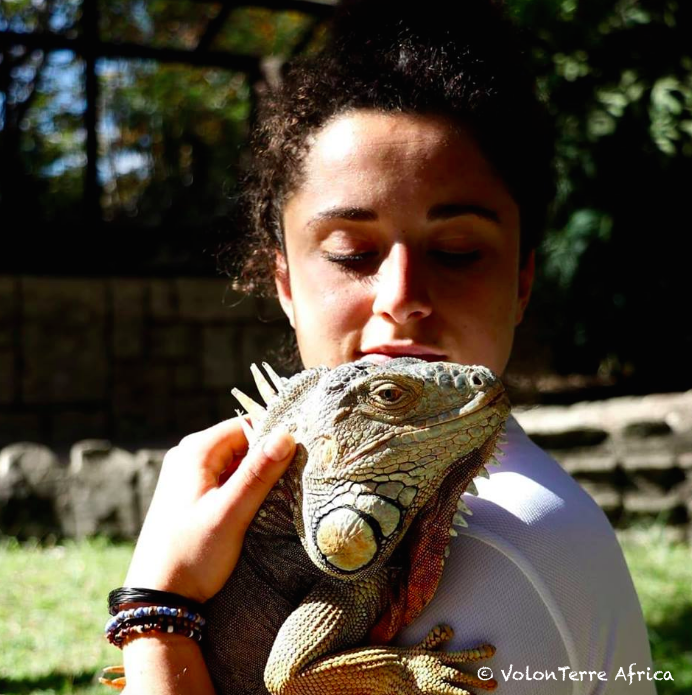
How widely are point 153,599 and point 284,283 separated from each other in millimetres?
938

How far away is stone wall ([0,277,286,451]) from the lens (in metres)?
8.84

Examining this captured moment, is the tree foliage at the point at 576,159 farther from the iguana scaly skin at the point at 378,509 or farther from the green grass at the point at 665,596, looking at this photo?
the iguana scaly skin at the point at 378,509

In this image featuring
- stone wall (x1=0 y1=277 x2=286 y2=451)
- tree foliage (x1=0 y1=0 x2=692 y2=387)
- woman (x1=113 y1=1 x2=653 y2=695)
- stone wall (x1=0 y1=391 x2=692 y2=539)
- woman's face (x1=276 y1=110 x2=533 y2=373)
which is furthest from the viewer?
stone wall (x1=0 y1=277 x2=286 y2=451)

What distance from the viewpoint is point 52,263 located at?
9.25 m

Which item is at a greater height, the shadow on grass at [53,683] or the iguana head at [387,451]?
the iguana head at [387,451]

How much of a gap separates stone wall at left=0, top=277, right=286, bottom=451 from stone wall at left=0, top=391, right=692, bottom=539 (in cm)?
168

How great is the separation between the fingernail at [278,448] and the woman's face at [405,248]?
0.31 meters

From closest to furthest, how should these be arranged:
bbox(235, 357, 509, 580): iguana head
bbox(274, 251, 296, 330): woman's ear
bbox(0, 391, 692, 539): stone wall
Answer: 1. bbox(235, 357, 509, 580): iguana head
2. bbox(274, 251, 296, 330): woman's ear
3. bbox(0, 391, 692, 539): stone wall

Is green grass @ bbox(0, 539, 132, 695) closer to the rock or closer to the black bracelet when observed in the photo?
the rock

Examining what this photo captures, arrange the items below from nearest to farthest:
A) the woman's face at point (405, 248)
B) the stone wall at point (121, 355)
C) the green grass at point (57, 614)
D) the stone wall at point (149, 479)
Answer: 1. the woman's face at point (405, 248)
2. the green grass at point (57, 614)
3. the stone wall at point (149, 479)
4. the stone wall at point (121, 355)

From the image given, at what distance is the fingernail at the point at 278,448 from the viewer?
1581 millimetres

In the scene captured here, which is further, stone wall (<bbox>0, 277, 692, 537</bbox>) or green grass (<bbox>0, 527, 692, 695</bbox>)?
stone wall (<bbox>0, 277, 692, 537</bbox>)

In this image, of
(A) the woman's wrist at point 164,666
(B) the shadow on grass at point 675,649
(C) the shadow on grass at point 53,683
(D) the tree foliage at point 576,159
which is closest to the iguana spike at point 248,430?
(A) the woman's wrist at point 164,666

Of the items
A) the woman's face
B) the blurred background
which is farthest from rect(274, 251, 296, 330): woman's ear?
the blurred background
